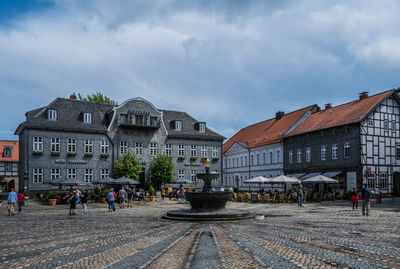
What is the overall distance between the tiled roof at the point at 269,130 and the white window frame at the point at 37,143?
2919 cm

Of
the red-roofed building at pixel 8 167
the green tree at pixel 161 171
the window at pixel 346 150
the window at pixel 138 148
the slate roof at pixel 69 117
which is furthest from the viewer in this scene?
→ the red-roofed building at pixel 8 167

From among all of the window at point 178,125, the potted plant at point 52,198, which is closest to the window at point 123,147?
the window at point 178,125

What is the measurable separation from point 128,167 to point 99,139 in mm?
4809

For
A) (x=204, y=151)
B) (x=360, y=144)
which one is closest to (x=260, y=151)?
(x=204, y=151)

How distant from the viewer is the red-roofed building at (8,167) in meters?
63.0

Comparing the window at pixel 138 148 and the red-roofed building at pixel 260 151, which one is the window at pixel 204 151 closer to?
the window at pixel 138 148

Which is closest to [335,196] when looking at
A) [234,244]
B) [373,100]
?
[373,100]

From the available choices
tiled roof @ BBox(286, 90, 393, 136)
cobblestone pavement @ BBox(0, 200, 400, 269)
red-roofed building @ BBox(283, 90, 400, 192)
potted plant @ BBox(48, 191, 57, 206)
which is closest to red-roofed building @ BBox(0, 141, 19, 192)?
potted plant @ BBox(48, 191, 57, 206)

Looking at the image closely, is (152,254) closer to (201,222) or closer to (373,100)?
(201,222)

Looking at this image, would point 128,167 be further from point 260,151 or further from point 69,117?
point 260,151

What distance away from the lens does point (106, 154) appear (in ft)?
151

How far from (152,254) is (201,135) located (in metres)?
42.0

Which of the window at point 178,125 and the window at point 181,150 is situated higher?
the window at point 178,125

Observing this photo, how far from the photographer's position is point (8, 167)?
63875 millimetres
